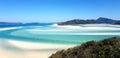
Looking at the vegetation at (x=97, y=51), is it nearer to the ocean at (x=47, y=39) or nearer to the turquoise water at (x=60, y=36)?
the ocean at (x=47, y=39)

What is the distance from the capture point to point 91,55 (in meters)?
7.70

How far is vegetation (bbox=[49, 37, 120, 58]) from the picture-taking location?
24.4 ft

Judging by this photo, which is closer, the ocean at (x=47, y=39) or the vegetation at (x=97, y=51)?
the vegetation at (x=97, y=51)

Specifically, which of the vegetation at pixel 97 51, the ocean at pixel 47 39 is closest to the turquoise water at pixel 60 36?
the ocean at pixel 47 39

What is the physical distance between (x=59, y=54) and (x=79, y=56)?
50.1 inches

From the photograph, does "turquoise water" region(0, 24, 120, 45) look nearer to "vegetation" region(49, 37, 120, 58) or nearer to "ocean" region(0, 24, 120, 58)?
"ocean" region(0, 24, 120, 58)

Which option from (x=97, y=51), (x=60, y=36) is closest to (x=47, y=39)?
(x=60, y=36)

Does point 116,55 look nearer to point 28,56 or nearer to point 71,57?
point 71,57

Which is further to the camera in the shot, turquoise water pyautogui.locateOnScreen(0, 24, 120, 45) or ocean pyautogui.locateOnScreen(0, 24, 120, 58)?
turquoise water pyautogui.locateOnScreen(0, 24, 120, 45)

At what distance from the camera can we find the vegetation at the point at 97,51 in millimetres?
7448

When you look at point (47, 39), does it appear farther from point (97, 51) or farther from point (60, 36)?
point (97, 51)

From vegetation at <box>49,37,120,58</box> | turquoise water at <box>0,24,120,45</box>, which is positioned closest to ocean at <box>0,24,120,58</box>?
turquoise water at <box>0,24,120,45</box>

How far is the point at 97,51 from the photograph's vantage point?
7887 mm

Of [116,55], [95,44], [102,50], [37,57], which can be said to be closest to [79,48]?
[95,44]
